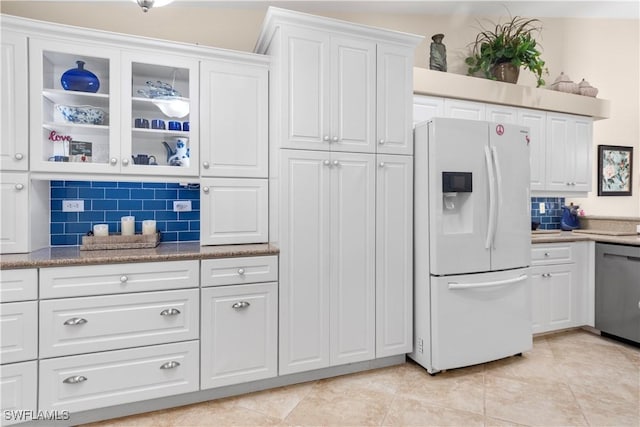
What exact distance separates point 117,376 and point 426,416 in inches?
68.1

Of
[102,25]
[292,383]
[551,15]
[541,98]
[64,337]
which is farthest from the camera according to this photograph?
[551,15]

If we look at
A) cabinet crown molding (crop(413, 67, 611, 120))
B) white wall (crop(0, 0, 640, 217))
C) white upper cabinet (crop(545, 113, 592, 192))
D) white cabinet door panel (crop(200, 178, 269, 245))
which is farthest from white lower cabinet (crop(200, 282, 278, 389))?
white upper cabinet (crop(545, 113, 592, 192))

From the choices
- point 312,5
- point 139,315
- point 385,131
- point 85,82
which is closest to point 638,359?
point 385,131

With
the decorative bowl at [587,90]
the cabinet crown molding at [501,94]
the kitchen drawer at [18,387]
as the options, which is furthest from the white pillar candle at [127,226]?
the decorative bowl at [587,90]

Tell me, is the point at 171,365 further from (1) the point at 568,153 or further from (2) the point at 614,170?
(2) the point at 614,170

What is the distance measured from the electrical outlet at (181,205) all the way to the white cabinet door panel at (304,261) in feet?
2.85

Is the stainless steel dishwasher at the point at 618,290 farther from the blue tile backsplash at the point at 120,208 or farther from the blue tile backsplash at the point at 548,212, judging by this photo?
the blue tile backsplash at the point at 120,208

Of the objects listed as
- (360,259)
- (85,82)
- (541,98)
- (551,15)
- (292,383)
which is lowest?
(292,383)

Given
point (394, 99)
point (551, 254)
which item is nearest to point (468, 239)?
point (394, 99)

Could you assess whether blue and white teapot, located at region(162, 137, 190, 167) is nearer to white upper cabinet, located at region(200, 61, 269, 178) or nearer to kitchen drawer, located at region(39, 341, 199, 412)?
white upper cabinet, located at region(200, 61, 269, 178)

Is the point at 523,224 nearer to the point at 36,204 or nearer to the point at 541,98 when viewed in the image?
the point at 541,98

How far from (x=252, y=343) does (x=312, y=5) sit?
9.00ft

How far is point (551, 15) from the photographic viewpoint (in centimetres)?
394

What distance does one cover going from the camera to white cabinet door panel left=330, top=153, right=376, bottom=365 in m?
2.37
